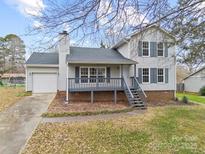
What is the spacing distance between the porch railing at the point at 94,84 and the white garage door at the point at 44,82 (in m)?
4.62

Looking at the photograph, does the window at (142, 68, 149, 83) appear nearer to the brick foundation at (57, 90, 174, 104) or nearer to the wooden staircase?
the brick foundation at (57, 90, 174, 104)

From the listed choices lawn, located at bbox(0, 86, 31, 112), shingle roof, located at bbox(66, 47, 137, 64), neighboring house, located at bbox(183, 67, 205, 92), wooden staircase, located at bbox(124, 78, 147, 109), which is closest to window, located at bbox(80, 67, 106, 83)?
A: shingle roof, located at bbox(66, 47, 137, 64)

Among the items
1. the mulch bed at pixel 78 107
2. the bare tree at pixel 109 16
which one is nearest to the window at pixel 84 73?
the mulch bed at pixel 78 107

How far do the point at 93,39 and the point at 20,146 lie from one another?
4.53 m

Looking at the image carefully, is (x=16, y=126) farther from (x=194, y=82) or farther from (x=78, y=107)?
(x=194, y=82)

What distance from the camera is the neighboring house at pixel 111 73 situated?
55.4 ft

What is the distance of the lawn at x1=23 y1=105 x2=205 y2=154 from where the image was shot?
6910 millimetres

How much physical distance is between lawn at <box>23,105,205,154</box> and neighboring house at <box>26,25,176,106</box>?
228 inches

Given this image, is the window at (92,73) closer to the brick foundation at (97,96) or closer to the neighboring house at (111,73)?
the neighboring house at (111,73)

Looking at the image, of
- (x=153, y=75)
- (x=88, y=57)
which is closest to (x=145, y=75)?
(x=153, y=75)

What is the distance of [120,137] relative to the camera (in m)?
8.05

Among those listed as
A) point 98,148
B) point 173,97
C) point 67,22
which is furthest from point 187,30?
point 173,97

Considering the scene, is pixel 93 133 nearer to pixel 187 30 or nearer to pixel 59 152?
pixel 59 152

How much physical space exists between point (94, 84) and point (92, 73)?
3.55ft
